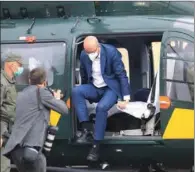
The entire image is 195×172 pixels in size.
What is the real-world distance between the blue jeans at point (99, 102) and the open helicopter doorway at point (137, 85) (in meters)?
0.21

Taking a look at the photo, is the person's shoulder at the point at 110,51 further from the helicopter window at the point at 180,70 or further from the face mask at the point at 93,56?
the helicopter window at the point at 180,70

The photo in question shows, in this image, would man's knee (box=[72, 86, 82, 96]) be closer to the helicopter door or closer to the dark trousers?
the helicopter door

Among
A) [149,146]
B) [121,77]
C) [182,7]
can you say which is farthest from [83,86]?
[182,7]

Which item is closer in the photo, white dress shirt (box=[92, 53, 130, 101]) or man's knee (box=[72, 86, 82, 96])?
man's knee (box=[72, 86, 82, 96])

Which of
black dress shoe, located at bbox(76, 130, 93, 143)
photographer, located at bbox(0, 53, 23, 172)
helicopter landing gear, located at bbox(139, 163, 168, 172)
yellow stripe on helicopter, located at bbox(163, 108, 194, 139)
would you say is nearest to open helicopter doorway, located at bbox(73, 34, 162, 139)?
black dress shoe, located at bbox(76, 130, 93, 143)

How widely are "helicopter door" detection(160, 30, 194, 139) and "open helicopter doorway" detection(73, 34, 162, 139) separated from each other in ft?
0.74

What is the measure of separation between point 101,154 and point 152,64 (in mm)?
1651

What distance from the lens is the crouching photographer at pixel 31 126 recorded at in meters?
6.65

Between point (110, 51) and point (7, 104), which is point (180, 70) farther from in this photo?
point (7, 104)

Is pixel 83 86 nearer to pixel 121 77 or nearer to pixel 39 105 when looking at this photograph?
pixel 121 77

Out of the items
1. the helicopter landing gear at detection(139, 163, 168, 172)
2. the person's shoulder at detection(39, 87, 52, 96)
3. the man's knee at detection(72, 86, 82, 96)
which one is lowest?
the helicopter landing gear at detection(139, 163, 168, 172)

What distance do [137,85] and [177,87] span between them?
1.53 metres

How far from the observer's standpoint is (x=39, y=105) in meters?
6.69

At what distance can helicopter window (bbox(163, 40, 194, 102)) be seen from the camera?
7664 millimetres
